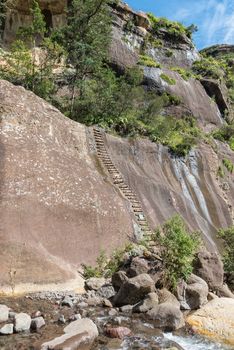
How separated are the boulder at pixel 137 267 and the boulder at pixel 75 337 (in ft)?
13.2

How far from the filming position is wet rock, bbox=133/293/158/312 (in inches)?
523

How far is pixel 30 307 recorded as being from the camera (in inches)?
509

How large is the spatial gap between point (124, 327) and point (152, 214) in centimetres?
1203

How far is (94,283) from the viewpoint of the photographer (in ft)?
51.0

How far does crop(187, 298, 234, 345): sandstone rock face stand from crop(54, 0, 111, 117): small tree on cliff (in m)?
22.1

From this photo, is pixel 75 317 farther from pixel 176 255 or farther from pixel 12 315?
pixel 176 255

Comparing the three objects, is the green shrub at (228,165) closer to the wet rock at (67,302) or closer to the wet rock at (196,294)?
the wet rock at (196,294)

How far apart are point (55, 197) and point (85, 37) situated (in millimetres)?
20037

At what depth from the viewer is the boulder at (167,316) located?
12195 mm

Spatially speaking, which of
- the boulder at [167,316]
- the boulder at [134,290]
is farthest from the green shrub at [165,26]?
the boulder at [167,316]

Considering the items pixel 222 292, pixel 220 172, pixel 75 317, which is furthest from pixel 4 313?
pixel 220 172

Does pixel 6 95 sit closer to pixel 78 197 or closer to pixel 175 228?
pixel 78 197

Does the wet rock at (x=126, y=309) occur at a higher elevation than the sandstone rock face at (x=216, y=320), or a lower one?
lower

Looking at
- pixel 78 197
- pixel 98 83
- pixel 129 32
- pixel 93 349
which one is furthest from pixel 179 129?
pixel 93 349
